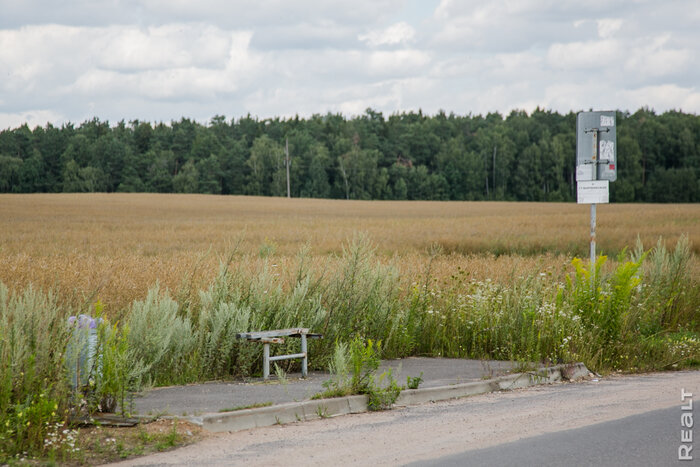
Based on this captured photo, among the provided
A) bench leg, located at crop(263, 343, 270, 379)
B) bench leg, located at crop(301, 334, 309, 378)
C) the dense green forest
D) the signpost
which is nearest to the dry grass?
the signpost

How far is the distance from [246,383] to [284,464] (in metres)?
3.73

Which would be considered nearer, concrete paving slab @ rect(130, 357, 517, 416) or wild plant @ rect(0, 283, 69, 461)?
wild plant @ rect(0, 283, 69, 461)

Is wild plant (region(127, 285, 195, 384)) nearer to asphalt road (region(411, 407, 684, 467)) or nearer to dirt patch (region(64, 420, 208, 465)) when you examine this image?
dirt patch (region(64, 420, 208, 465))

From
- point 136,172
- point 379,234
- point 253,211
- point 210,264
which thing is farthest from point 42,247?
point 136,172

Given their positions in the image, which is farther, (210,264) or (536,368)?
(210,264)

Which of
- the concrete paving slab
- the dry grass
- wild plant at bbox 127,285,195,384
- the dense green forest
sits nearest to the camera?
the concrete paving slab

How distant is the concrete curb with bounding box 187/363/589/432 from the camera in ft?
25.9

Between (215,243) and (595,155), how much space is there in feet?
70.0

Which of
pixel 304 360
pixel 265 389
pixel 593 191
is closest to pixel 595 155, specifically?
pixel 593 191

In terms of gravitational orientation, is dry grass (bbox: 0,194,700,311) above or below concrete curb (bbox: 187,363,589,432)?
above

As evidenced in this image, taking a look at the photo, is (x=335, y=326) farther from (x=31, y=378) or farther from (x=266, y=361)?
(x=31, y=378)

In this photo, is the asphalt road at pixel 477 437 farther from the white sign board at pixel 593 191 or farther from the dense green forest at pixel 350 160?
the dense green forest at pixel 350 160

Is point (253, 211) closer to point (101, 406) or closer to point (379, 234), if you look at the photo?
point (379, 234)

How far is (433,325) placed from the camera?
551 inches
